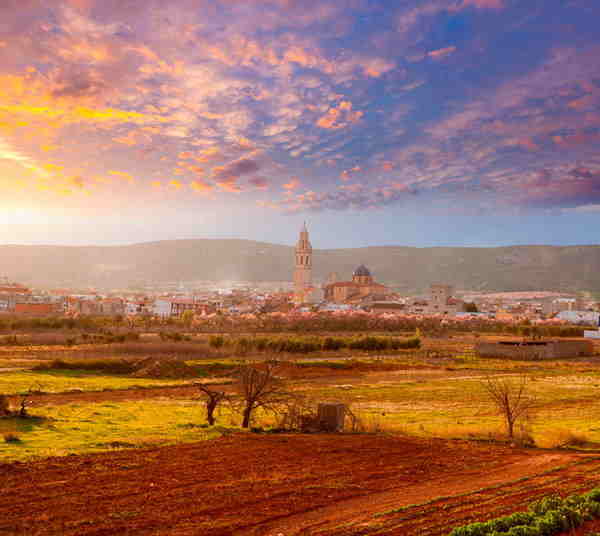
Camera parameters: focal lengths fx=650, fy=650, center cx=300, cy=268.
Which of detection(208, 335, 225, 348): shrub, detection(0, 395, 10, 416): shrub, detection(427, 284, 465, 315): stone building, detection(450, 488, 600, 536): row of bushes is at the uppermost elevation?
detection(427, 284, 465, 315): stone building

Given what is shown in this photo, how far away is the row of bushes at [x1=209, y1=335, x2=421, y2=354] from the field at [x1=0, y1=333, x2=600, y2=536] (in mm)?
27491

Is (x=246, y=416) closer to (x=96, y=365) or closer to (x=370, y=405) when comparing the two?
(x=370, y=405)

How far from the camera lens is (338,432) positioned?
17.8m

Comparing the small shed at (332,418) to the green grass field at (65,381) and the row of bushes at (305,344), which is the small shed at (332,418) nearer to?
the green grass field at (65,381)

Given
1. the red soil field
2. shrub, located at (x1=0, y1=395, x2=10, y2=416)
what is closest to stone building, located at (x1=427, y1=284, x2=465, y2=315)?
shrub, located at (x1=0, y1=395, x2=10, y2=416)

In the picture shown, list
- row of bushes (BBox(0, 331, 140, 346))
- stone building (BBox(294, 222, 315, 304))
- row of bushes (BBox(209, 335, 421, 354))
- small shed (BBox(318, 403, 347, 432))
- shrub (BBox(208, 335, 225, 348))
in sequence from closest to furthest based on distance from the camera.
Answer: small shed (BBox(318, 403, 347, 432))
row of bushes (BBox(0, 331, 140, 346))
row of bushes (BBox(209, 335, 421, 354))
shrub (BBox(208, 335, 225, 348))
stone building (BBox(294, 222, 315, 304))

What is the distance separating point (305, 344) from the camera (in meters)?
58.4

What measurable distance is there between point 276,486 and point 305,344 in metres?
46.8

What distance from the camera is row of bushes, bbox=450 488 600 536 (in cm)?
837

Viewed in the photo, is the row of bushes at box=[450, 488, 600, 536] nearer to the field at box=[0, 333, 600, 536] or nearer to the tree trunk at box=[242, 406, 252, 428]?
the field at box=[0, 333, 600, 536]

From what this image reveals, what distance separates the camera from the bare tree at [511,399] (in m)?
17.6

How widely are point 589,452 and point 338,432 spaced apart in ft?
20.6

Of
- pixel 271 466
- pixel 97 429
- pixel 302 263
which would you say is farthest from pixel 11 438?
pixel 302 263

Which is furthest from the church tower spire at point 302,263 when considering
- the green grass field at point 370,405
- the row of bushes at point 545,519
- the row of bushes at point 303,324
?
the row of bushes at point 545,519
